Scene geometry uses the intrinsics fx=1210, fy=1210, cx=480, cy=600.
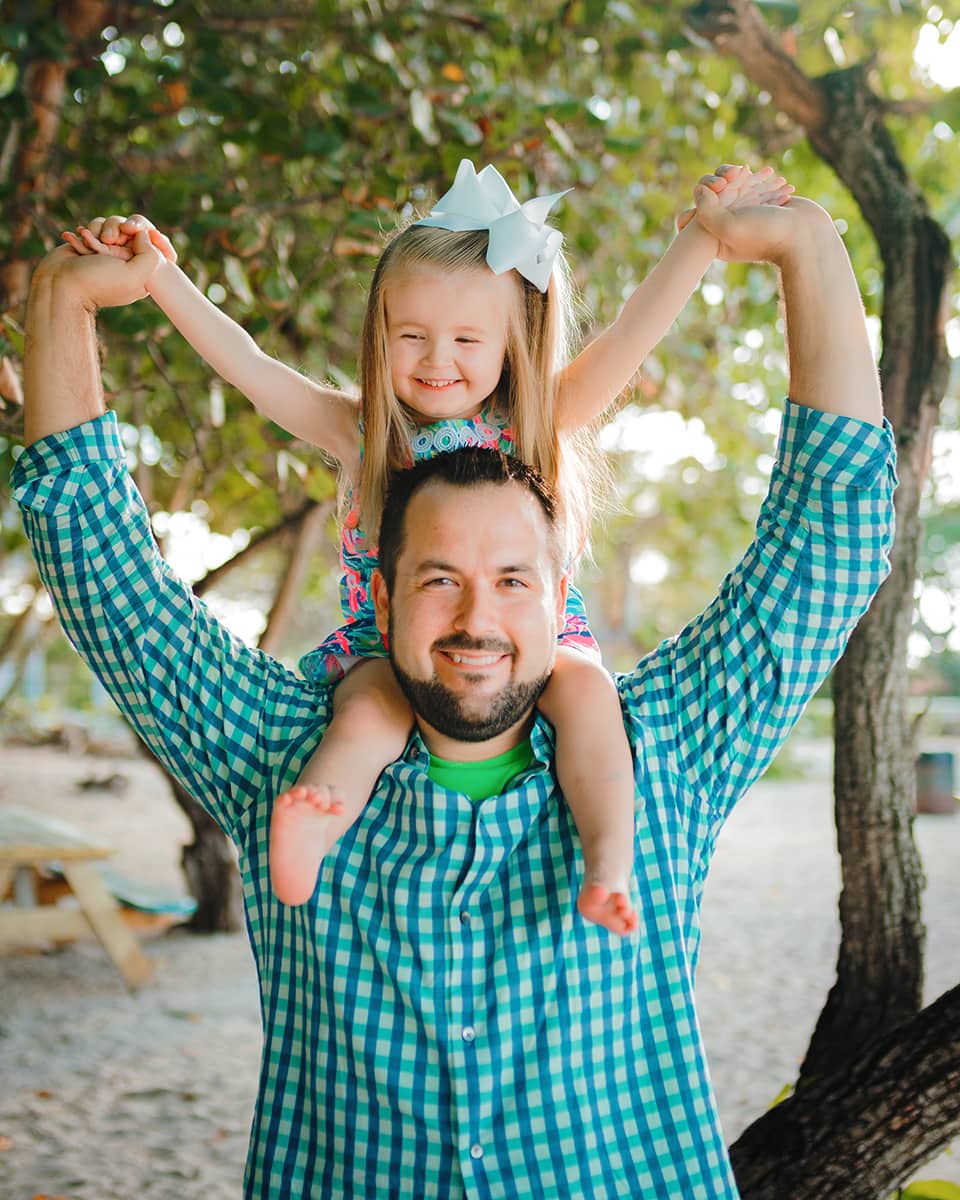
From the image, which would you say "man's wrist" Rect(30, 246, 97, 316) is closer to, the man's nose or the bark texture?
the man's nose

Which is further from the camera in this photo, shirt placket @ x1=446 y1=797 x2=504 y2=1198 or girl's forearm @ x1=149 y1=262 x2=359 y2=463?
girl's forearm @ x1=149 y1=262 x2=359 y2=463

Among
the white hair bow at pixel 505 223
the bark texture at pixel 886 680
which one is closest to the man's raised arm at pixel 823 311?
the white hair bow at pixel 505 223

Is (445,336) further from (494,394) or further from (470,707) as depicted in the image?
(470,707)

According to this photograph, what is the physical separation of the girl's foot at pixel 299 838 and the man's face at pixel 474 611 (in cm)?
19

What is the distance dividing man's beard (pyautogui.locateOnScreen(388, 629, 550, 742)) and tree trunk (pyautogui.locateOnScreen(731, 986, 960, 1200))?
0.97m

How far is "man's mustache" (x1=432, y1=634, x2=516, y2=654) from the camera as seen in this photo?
1.50 metres

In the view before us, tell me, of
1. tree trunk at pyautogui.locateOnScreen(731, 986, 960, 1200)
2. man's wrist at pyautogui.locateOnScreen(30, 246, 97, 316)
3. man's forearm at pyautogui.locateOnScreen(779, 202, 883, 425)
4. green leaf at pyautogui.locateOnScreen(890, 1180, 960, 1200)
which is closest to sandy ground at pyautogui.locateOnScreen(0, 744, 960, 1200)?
green leaf at pyautogui.locateOnScreen(890, 1180, 960, 1200)

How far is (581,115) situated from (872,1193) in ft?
9.09

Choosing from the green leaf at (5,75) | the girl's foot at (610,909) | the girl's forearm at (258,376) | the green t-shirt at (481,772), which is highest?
the green leaf at (5,75)

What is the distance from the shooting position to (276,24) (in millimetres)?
3936

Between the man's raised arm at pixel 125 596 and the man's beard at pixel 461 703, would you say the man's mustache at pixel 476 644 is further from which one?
the man's raised arm at pixel 125 596

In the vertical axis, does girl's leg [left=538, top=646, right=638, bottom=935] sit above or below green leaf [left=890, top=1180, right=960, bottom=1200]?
above

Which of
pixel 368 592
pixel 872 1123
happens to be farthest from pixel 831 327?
pixel 872 1123

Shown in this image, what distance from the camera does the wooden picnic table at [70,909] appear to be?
5.08 metres
